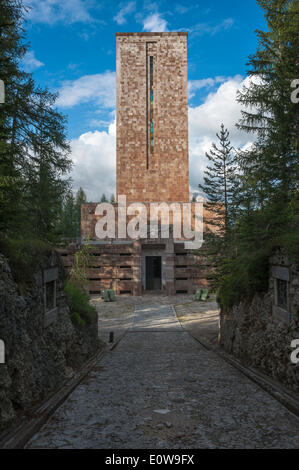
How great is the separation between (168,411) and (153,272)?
Answer: 79.9 feet

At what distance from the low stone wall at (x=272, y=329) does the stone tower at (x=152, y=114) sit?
25.3m

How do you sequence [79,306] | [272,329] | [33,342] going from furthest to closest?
[79,306] < [272,329] < [33,342]

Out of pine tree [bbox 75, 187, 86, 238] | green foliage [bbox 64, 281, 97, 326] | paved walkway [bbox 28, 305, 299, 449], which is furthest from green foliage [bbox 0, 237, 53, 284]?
pine tree [bbox 75, 187, 86, 238]

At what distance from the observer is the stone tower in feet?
110

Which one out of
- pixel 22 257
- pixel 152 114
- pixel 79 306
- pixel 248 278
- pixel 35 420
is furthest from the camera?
pixel 152 114

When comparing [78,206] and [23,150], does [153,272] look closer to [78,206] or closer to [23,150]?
[23,150]

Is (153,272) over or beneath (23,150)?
beneath

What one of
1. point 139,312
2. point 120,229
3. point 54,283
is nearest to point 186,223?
point 120,229

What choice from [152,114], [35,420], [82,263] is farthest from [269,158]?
[152,114]

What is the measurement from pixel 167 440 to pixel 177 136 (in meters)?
32.6

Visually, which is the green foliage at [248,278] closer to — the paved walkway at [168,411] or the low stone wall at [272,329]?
the low stone wall at [272,329]

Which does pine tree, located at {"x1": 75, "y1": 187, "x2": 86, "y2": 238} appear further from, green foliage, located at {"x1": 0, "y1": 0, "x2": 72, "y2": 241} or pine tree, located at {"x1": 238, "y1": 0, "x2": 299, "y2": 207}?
pine tree, located at {"x1": 238, "y1": 0, "x2": 299, "y2": 207}

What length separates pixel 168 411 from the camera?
204 inches

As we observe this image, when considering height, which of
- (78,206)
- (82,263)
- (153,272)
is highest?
(78,206)
